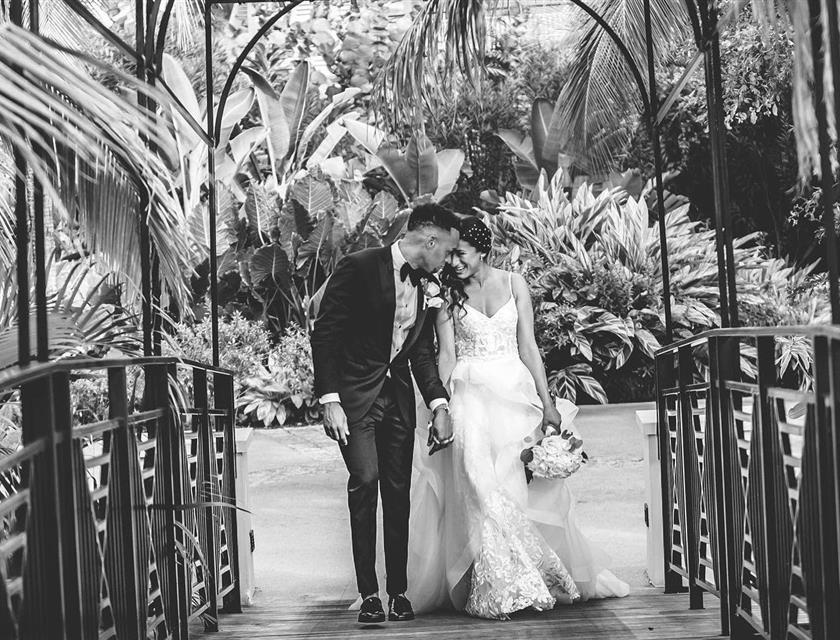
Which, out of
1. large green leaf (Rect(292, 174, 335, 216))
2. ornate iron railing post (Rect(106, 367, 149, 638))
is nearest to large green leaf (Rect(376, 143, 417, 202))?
large green leaf (Rect(292, 174, 335, 216))

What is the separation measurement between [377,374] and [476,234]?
1.07 metres

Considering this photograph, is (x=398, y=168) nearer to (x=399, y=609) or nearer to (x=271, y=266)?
(x=271, y=266)

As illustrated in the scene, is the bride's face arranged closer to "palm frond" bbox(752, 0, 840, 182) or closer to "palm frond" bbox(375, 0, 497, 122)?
"palm frond" bbox(375, 0, 497, 122)

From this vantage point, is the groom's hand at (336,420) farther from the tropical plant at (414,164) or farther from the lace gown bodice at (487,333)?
the tropical plant at (414,164)

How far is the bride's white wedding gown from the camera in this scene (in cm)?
547

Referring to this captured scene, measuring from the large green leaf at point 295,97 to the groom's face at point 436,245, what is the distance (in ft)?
36.8

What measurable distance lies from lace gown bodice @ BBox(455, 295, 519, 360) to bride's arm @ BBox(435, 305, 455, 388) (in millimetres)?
68

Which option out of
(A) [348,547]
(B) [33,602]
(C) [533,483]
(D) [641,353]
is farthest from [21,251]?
(D) [641,353]

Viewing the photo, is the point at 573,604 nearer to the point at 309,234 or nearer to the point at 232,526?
the point at 232,526

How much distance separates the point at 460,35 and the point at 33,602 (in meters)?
5.60

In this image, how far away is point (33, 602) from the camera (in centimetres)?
292

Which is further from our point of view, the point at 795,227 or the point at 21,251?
the point at 795,227

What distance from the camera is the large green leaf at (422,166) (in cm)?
1541

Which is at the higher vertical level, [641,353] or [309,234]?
[309,234]
